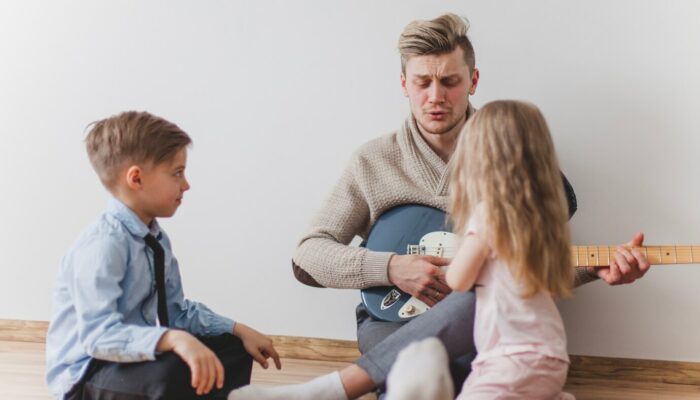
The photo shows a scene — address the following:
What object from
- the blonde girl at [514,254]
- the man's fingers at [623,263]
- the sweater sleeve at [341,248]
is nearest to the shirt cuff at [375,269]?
the sweater sleeve at [341,248]

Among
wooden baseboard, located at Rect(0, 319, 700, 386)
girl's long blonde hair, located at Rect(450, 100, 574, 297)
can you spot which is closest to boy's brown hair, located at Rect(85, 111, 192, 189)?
girl's long blonde hair, located at Rect(450, 100, 574, 297)

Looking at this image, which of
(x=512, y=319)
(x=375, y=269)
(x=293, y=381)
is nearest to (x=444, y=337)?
(x=512, y=319)

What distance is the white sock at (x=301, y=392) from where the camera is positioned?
1710 millimetres

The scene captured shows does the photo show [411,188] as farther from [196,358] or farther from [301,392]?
[196,358]

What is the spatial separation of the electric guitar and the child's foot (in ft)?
1.78

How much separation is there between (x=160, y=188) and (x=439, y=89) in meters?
0.71

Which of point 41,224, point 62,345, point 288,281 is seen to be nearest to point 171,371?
point 62,345

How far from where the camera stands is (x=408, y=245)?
2051 millimetres

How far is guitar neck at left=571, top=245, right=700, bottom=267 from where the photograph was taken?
181 centimetres

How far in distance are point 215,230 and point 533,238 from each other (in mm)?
1278

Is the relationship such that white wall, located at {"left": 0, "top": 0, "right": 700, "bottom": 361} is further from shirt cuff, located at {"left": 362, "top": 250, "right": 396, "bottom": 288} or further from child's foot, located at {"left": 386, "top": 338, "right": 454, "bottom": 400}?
child's foot, located at {"left": 386, "top": 338, "right": 454, "bottom": 400}

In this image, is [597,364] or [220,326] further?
[597,364]

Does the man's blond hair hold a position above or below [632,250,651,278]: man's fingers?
above

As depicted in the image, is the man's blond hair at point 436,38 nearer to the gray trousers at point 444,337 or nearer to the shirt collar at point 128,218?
the gray trousers at point 444,337
